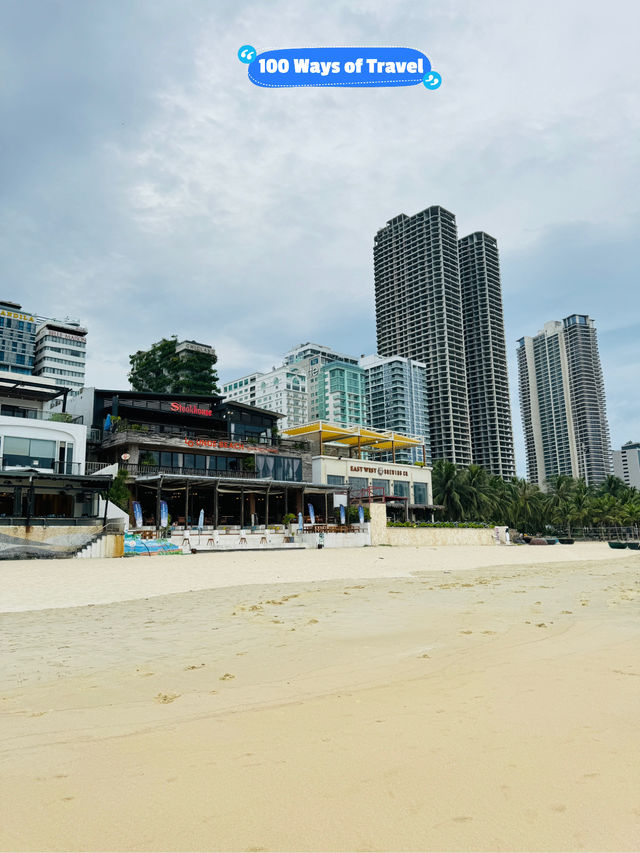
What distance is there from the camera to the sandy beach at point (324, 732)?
2.90 metres

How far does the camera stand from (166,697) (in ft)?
17.3

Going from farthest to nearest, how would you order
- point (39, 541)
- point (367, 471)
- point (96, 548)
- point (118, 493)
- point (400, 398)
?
point (400, 398) → point (367, 471) → point (118, 493) → point (96, 548) → point (39, 541)

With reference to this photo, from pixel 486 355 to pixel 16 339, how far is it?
387 feet

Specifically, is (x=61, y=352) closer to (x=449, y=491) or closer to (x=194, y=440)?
(x=194, y=440)

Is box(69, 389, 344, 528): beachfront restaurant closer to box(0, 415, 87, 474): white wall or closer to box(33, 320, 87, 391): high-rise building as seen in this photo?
box(0, 415, 87, 474): white wall

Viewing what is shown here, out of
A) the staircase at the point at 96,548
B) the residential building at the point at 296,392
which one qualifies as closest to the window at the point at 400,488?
the staircase at the point at 96,548

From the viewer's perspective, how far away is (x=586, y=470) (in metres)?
173

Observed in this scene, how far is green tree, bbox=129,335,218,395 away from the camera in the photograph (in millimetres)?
78438

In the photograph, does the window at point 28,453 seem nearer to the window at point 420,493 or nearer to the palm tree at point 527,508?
the window at point 420,493

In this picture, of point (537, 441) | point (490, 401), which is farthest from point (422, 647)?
point (537, 441)

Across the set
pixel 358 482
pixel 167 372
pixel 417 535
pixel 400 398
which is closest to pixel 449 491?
pixel 358 482

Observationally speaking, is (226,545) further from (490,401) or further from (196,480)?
(490,401)

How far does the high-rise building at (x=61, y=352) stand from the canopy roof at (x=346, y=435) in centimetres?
8495

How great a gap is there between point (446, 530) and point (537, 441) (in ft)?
509
